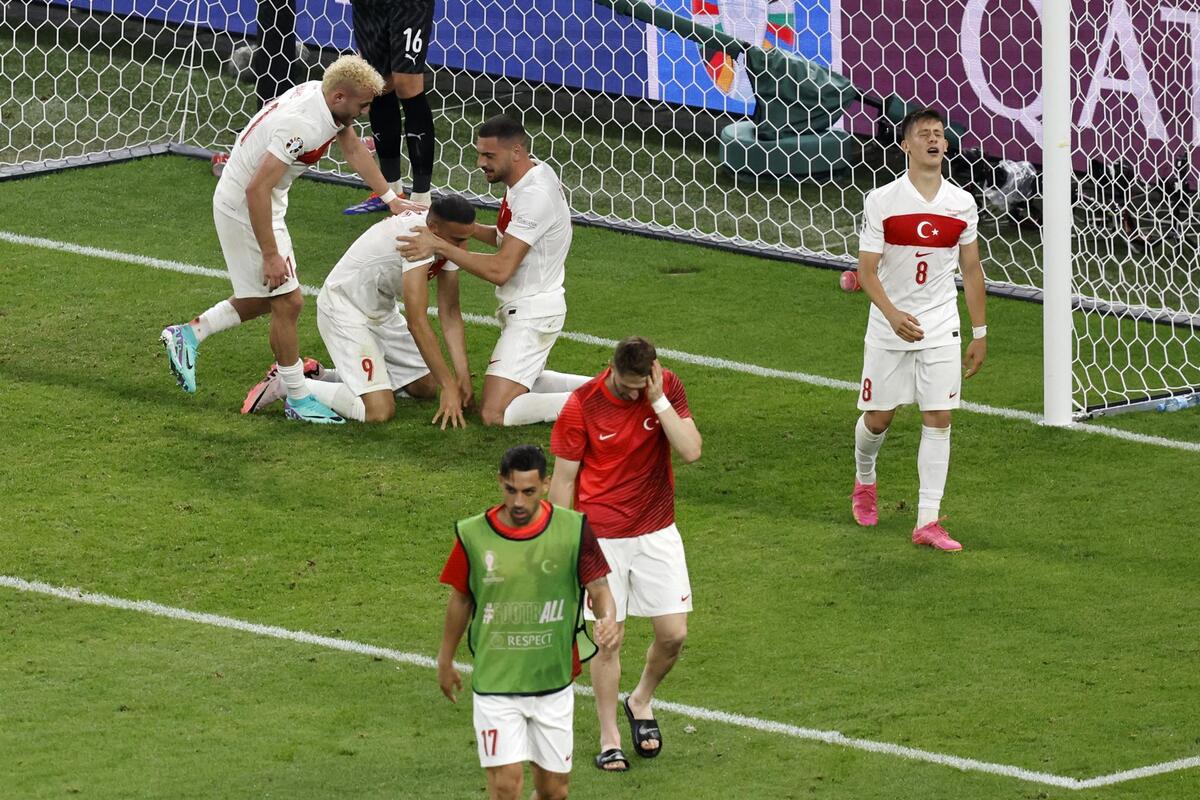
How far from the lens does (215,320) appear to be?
10.6m

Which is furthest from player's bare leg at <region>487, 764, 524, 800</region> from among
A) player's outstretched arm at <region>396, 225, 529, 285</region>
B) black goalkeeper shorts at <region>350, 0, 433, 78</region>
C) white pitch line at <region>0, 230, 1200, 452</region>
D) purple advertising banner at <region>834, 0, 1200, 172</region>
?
black goalkeeper shorts at <region>350, 0, 433, 78</region>

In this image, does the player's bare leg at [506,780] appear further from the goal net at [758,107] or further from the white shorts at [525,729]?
the goal net at [758,107]

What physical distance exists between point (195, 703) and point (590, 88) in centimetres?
848

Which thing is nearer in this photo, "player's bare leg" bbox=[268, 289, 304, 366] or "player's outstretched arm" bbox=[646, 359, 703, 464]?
"player's outstretched arm" bbox=[646, 359, 703, 464]

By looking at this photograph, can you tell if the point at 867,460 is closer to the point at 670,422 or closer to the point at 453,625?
the point at 670,422

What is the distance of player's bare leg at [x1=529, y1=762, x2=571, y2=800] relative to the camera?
6219mm

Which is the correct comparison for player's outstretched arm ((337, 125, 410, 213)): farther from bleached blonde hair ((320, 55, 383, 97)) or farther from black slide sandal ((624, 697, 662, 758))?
black slide sandal ((624, 697, 662, 758))

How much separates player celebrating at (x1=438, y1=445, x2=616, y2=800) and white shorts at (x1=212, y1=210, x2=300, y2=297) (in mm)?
4479

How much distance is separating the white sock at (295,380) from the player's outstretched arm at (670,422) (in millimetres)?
3857

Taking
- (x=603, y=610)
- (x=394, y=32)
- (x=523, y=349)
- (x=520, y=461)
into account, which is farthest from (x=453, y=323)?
(x=520, y=461)

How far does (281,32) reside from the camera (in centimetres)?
1514

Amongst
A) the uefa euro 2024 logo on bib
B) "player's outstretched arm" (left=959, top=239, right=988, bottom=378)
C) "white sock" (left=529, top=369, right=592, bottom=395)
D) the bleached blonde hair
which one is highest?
the bleached blonde hair

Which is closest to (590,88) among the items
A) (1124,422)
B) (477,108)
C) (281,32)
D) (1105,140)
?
→ (477,108)

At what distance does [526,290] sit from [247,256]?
4.70ft
